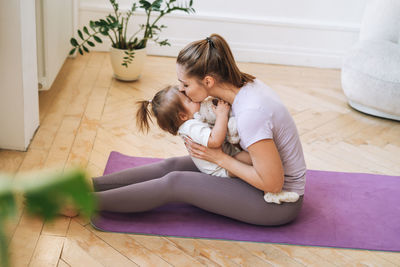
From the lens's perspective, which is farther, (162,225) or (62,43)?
(62,43)

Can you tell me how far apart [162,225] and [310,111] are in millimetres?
1480

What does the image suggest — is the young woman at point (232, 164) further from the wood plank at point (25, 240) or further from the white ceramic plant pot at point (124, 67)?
the white ceramic plant pot at point (124, 67)

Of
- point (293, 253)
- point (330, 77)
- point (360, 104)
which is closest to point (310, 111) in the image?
point (360, 104)

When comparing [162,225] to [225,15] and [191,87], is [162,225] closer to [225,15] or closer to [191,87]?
[191,87]

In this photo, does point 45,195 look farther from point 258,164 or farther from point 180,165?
point 180,165

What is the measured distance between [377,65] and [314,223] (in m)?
1.30

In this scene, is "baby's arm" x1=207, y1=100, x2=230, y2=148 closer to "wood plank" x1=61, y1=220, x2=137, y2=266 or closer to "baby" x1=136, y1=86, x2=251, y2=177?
"baby" x1=136, y1=86, x2=251, y2=177

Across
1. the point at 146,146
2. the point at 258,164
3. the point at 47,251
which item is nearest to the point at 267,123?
the point at 258,164

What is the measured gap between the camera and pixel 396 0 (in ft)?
8.90

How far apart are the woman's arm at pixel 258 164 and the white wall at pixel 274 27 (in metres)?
2.06

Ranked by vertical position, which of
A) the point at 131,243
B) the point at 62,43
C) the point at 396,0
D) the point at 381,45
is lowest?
the point at 131,243

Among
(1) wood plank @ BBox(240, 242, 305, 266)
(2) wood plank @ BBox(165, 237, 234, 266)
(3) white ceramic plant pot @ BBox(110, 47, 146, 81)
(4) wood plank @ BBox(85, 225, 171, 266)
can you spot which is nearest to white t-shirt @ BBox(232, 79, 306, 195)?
(1) wood plank @ BBox(240, 242, 305, 266)

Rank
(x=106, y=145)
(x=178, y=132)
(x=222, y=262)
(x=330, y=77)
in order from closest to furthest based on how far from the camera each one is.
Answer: (x=222, y=262)
(x=178, y=132)
(x=106, y=145)
(x=330, y=77)

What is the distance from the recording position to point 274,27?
348 cm
